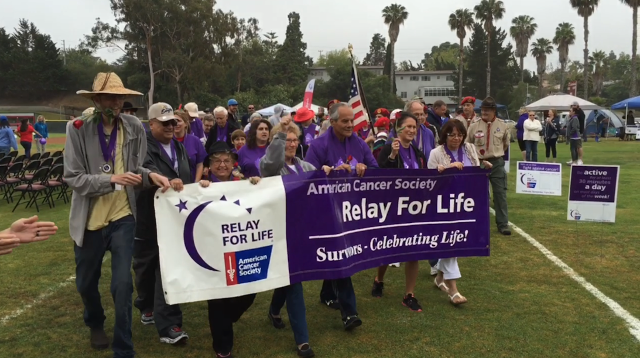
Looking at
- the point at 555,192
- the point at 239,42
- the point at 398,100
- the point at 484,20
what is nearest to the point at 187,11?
the point at 239,42

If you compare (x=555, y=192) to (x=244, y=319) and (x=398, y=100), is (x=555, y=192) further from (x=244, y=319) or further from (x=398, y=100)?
(x=398, y=100)

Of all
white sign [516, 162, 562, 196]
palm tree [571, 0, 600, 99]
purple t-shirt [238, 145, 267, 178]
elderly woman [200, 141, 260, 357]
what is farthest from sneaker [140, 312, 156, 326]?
palm tree [571, 0, 600, 99]

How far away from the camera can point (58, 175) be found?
1168cm

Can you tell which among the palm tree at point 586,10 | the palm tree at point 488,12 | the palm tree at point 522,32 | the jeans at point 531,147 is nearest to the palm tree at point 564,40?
the palm tree at point 522,32

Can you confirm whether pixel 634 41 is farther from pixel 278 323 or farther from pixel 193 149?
pixel 278 323

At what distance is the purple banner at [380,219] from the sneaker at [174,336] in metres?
1.03

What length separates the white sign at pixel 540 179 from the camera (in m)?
8.95

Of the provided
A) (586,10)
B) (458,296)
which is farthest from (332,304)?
(586,10)

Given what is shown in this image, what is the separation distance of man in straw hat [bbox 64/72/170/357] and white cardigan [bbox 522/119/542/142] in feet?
41.8

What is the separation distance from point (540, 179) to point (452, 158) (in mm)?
4755

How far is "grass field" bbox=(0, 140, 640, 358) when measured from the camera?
13.3 feet

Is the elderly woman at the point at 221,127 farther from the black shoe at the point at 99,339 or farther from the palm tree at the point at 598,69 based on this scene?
the palm tree at the point at 598,69

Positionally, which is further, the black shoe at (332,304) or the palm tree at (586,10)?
the palm tree at (586,10)

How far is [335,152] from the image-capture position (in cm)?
Result: 457
